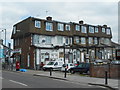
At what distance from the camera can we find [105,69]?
21.0 meters

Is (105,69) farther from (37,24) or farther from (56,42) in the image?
(56,42)

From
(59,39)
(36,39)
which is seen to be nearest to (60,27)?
(59,39)

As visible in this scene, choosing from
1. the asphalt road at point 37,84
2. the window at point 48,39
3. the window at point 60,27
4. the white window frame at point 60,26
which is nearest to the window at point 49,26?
the window at point 48,39

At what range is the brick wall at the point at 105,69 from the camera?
814 inches

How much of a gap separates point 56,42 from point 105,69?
943 inches

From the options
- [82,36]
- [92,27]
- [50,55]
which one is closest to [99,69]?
[50,55]

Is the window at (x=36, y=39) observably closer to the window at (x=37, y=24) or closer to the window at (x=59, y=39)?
the window at (x=37, y=24)

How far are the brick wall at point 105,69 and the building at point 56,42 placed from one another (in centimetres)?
1948

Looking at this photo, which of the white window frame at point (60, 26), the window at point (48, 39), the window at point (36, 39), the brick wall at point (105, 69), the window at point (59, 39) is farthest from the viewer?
the white window frame at point (60, 26)

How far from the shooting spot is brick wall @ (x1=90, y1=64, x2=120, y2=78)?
20.7 meters

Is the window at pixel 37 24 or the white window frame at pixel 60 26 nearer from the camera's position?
the window at pixel 37 24

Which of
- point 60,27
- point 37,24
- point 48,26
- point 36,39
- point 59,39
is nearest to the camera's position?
point 36,39

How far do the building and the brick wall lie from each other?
19475mm

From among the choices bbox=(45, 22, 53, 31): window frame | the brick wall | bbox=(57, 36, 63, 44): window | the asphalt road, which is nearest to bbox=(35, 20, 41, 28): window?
bbox=(45, 22, 53, 31): window frame
